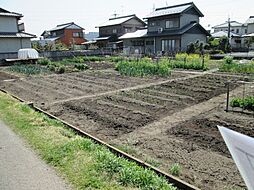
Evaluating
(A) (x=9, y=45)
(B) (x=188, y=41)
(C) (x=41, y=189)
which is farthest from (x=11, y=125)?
(B) (x=188, y=41)

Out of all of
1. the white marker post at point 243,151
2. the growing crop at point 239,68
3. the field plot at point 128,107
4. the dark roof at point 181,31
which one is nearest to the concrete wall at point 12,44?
the dark roof at point 181,31

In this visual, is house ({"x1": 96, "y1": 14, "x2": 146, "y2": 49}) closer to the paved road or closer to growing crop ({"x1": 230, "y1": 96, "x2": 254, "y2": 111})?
growing crop ({"x1": 230, "y1": 96, "x2": 254, "y2": 111})

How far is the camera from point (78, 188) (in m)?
3.66

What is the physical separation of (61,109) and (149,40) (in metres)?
30.4

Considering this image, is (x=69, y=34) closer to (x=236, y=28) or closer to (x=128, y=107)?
(x=236, y=28)

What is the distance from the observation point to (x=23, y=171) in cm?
424

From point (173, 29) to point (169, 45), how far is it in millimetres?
2136

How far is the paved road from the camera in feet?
12.5

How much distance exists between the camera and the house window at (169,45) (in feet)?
110

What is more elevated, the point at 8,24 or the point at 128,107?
the point at 8,24

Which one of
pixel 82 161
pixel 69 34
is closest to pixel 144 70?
pixel 82 161

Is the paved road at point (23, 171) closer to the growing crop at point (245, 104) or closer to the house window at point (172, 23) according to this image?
the growing crop at point (245, 104)

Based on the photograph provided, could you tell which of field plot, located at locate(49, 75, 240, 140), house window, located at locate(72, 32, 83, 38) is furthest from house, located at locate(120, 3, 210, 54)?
field plot, located at locate(49, 75, 240, 140)

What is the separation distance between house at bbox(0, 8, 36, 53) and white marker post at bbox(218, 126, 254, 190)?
3146cm
